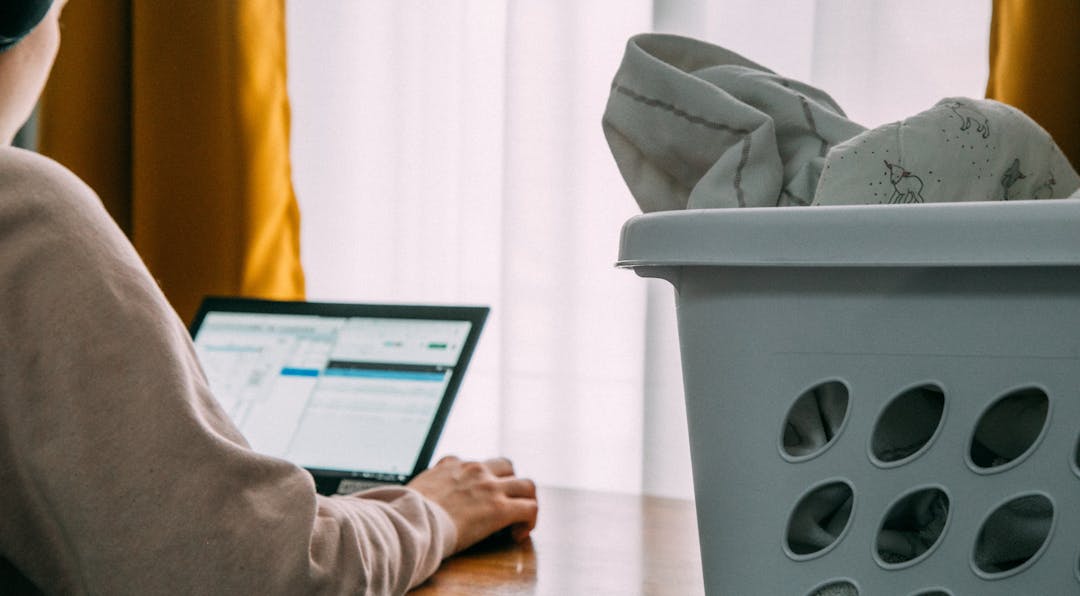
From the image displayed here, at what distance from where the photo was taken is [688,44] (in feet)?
2.01

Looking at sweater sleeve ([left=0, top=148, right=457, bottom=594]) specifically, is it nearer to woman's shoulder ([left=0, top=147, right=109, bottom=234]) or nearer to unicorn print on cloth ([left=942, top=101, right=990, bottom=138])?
woman's shoulder ([left=0, top=147, right=109, bottom=234])

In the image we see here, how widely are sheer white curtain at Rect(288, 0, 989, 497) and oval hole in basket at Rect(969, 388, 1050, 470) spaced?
1202 millimetres

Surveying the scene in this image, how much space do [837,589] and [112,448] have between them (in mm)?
412

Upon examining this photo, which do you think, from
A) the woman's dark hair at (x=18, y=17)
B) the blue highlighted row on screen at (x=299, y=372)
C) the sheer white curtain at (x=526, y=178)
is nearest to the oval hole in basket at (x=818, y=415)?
the woman's dark hair at (x=18, y=17)

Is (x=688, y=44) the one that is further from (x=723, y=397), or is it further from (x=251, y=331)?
(x=251, y=331)

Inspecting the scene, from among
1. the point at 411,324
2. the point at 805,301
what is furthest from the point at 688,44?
the point at 411,324

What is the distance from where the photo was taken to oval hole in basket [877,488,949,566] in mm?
413

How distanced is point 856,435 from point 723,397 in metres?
0.06

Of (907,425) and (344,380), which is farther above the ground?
(907,425)

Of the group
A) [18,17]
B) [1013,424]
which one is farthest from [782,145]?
[18,17]

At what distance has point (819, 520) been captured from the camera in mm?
427

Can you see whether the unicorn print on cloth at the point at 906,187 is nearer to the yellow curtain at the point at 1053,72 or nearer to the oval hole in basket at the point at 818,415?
the oval hole in basket at the point at 818,415

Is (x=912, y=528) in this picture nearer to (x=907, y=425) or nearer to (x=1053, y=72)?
(x=907, y=425)

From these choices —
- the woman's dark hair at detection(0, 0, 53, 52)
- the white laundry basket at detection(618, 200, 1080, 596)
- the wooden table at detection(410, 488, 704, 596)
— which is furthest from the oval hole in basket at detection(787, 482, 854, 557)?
the woman's dark hair at detection(0, 0, 53, 52)
